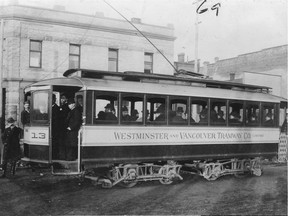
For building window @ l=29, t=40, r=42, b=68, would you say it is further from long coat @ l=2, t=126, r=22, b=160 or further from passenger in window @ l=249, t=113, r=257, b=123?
passenger in window @ l=249, t=113, r=257, b=123

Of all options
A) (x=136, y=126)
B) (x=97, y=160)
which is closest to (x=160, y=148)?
(x=136, y=126)

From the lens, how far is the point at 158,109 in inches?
422

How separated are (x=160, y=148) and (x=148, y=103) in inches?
48.2

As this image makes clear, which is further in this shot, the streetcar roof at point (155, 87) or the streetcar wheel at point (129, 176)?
the streetcar wheel at point (129, 176)

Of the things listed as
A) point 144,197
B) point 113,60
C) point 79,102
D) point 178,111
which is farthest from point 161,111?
point 113,60

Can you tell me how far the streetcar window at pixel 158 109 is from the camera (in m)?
10.6

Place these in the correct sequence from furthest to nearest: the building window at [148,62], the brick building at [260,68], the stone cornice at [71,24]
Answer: the brick building at [260,68]
the building window at [148,62]
the stone cornice at [71,24]

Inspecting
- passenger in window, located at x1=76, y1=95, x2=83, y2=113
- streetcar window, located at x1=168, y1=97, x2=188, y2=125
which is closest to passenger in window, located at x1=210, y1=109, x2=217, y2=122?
streetcar window, located at x1=168, y1=97, x2=188, y2=125

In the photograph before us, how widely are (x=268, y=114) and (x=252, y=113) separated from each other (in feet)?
2.56

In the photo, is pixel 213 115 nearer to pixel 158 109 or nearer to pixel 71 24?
pixel 158 109

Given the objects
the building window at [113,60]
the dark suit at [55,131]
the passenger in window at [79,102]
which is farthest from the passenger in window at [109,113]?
the building window at [113,60]

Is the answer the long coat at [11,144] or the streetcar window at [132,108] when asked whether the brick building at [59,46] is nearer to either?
the long coat at [11,144]

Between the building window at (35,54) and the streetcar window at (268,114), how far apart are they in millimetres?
13914

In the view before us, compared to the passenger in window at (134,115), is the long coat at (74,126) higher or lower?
lower
